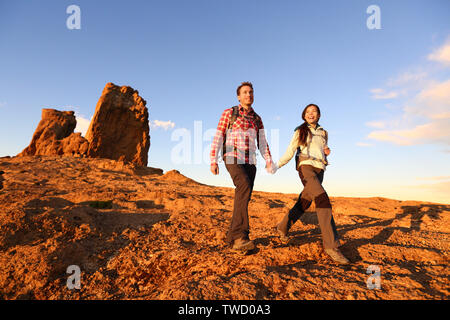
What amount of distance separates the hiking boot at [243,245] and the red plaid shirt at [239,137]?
1066 millimetres

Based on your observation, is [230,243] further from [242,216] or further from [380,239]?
→ [380,239]

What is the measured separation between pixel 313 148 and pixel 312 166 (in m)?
0.27

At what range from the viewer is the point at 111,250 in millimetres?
3543

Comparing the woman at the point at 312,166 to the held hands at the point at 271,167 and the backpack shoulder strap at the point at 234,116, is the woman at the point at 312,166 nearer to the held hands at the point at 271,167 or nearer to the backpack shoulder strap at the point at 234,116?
the held hands at the point at 271,167

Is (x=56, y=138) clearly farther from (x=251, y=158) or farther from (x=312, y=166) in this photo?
(x=312, y=166)

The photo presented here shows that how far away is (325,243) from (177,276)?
1.85m

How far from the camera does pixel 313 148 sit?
3.35 meters

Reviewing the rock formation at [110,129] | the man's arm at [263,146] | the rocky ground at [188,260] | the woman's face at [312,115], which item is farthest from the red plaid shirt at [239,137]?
the rock formation at [110,129]

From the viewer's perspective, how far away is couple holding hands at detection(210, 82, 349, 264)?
305 cm

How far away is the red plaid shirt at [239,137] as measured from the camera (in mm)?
3295

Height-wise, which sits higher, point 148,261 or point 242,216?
point 242,216

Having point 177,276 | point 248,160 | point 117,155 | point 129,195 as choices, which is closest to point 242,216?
point 248,160

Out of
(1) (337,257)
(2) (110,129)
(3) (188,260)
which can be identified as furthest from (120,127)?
(1) (337,257)

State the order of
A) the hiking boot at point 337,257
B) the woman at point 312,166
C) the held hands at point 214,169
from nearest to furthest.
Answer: the hiking boot at point 337,257, the woman at point 312,166, the held hands at point 214,169
